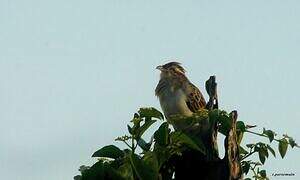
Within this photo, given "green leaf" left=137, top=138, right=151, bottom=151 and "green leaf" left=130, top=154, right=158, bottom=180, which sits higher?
"green leaf" left=137, top=138, right=151, bottom=151

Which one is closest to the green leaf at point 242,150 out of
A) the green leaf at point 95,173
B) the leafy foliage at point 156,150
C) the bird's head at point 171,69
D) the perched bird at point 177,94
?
the leafy foliage at point 156,150

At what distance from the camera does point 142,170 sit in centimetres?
269

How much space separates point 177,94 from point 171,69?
1016 millimetres

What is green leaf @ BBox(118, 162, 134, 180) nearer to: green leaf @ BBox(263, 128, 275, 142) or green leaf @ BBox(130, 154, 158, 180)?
green leaf @ BBox(130, 154, 158, 180)

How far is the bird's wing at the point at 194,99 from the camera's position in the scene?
5986 millimetres

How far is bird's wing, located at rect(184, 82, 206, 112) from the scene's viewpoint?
5986mm

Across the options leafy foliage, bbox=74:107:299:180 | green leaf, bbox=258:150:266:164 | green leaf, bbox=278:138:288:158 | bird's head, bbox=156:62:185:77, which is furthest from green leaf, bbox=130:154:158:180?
bird's head, bbox=156:62:185:77

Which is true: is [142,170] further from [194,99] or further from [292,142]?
[194,99]

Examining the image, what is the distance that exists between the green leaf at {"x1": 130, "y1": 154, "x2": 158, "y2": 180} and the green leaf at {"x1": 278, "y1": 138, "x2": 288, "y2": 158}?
83cm

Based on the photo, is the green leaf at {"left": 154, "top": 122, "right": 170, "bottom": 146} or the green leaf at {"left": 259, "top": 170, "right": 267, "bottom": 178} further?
the green leaf at {"left": 259, "top": 170, "right": 267, "bottom": 178}

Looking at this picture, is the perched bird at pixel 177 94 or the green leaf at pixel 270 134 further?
the perched bird at pixel 177 94

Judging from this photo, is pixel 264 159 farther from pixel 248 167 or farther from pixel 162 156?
pixel 162 156

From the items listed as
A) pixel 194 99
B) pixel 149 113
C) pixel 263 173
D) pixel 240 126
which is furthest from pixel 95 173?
pixel 194 99

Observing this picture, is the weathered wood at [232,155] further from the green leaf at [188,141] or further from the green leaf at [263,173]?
the green leaf at [263,173]
